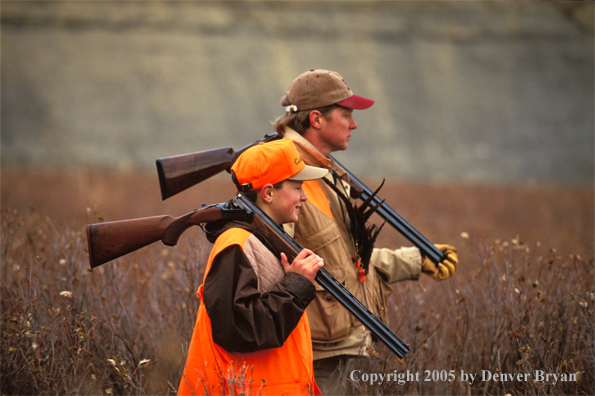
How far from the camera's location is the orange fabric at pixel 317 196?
2729 millimetres

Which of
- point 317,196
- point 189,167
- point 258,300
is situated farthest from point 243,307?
point 189,167

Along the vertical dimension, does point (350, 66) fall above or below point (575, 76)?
above

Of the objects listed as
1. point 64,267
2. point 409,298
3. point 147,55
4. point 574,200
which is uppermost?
point 147,55

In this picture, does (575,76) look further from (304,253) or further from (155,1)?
(304,253)

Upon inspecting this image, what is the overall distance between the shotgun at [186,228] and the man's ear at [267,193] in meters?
0.05

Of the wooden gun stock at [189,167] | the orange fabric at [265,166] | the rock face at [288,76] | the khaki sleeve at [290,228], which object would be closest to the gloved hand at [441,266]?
the khaki sleeve at [290,228]

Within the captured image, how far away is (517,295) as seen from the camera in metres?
3.38

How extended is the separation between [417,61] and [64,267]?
3370 cm

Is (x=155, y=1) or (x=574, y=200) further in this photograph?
(x=155, y=1)

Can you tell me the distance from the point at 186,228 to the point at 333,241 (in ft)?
2.47

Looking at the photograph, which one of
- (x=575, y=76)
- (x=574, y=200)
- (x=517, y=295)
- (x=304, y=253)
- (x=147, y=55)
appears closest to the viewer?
(x=304, y=253)

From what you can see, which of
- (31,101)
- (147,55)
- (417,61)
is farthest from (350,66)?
(31,101)

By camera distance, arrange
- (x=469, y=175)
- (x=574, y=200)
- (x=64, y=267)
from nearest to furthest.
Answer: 1. (x=64, y=267)
2. (x=574, y=200)
3. (x=469, y=175)

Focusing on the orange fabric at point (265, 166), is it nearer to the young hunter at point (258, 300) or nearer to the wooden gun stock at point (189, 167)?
the young hunter at point (258, 300)
